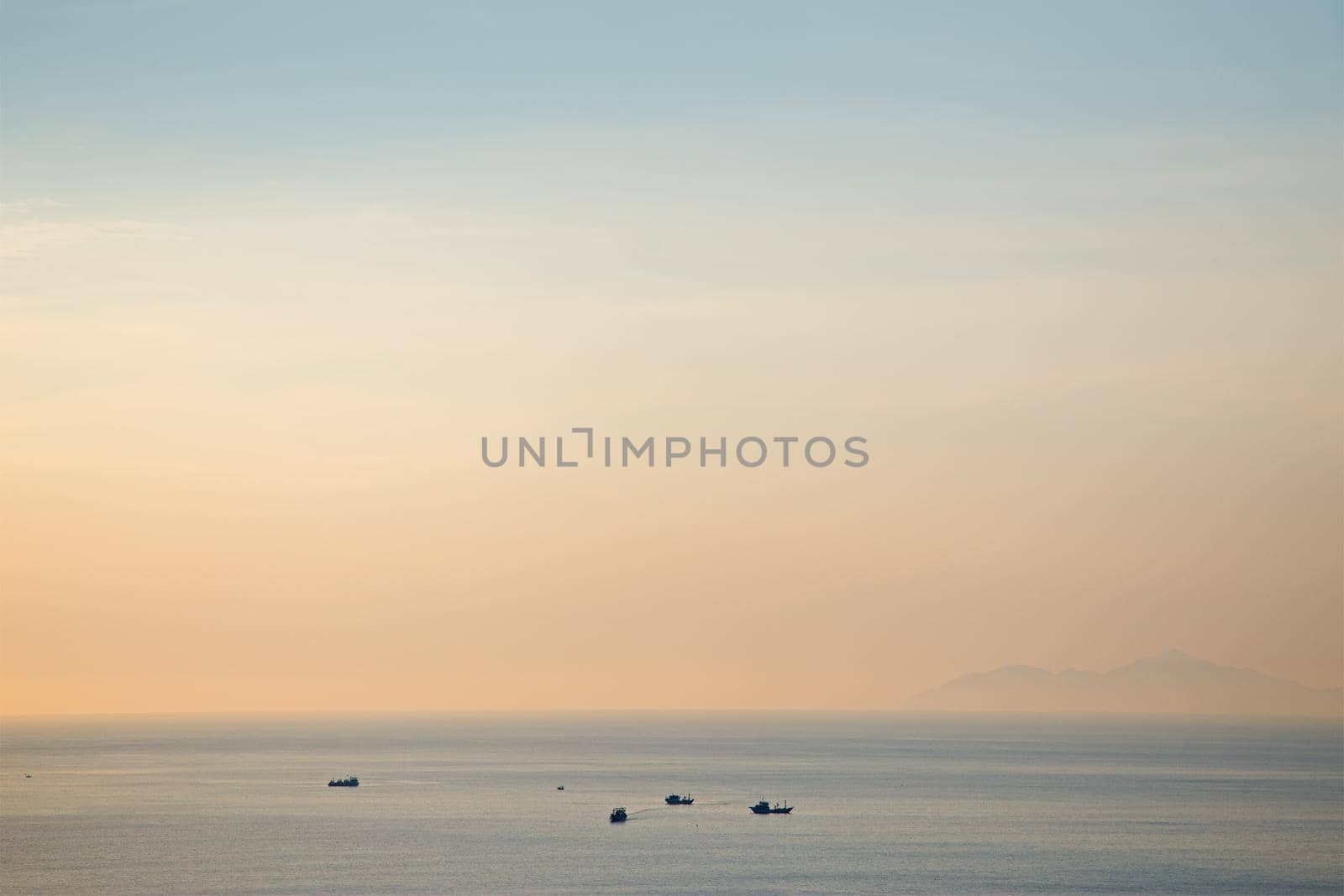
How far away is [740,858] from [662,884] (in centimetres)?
1066

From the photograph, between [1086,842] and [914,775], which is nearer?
[1086,842]

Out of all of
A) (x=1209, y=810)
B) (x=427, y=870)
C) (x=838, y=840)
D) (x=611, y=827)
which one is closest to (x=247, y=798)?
(x=611, y=827)

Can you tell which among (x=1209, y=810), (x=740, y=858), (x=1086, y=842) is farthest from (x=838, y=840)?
(x=1209, y=810)

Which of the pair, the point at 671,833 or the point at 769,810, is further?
the point at 769,810

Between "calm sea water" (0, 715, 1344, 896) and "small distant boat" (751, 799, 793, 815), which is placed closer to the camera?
"calm sea water" (0, 715, 1344, 896)

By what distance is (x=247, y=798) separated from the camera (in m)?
129

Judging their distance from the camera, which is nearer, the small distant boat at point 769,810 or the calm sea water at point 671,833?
the calm sea water at point 671,833

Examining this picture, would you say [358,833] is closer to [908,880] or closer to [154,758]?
[908,880]

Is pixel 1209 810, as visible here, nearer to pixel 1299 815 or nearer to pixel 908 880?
pixel 1299 815

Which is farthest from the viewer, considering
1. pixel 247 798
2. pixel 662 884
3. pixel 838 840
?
pixel 247 798

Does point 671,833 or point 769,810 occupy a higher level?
point 769,810

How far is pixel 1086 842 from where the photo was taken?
98.8 metres

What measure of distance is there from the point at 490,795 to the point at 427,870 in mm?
Answer: 49286

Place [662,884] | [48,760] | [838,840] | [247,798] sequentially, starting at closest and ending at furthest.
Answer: [662,884] < [838,840] < [247,798] < [48,760]
